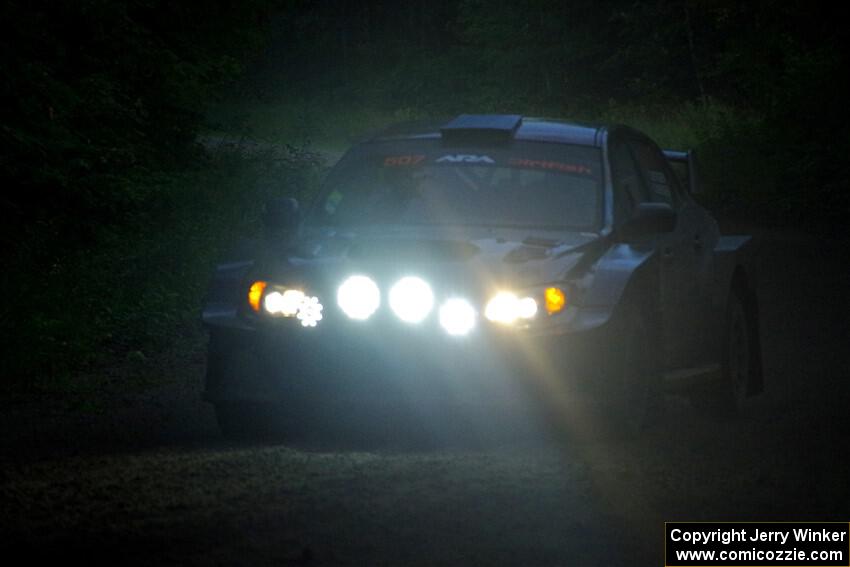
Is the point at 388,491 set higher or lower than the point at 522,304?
lower

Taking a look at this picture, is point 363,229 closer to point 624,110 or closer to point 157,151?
point 157,151

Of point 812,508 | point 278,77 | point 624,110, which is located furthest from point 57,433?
point 278,77

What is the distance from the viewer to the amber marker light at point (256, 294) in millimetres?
8430

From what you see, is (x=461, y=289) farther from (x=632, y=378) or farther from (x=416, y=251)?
(x=632, y=378)

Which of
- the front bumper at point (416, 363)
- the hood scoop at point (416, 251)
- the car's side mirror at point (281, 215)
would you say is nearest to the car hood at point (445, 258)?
the hood scoop at point (416, 251)

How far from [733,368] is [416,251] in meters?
3.03

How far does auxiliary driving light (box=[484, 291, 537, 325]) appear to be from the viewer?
808 centimetres

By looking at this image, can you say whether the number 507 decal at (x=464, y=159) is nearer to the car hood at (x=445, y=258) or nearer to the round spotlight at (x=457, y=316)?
the car hood at (x=445, y=258)

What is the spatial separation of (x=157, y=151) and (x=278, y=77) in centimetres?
6309

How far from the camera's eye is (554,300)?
8.18m

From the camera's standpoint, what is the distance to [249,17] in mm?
22344

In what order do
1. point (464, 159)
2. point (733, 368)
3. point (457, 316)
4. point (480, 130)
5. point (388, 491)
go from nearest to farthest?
1. point (388, 491)
2. point (457, 316)
3. point (464, 159)
4. point (480, 130)
5. point (733, 368)

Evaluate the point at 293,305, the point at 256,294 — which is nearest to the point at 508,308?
the point at 293,305

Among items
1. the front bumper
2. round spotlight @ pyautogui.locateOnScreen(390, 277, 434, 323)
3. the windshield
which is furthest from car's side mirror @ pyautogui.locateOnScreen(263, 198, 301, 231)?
round spotlight @ pyautogui.locateOnScreen(390, 277, 434, 323)
